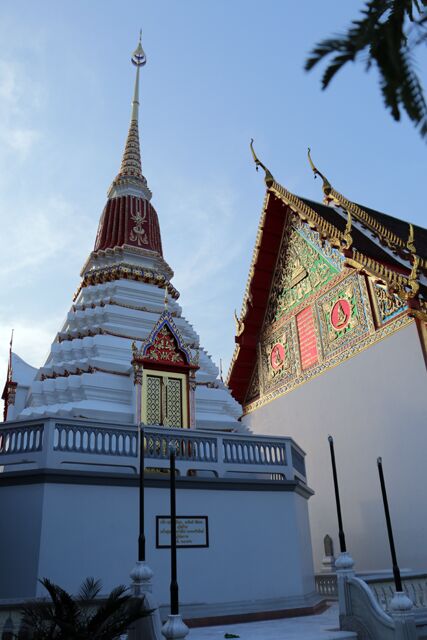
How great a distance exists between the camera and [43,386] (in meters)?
10.9

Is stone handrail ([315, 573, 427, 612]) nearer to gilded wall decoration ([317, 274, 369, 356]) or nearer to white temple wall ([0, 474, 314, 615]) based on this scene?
white temple wall ([0, 474, 314, 615])

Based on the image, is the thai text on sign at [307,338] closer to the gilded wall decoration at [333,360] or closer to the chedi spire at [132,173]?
the gilded wall decoration at [333,360]

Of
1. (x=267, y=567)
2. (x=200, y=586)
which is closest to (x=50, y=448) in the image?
(x=200, y=586)

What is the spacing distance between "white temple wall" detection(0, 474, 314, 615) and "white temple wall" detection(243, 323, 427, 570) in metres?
2.38

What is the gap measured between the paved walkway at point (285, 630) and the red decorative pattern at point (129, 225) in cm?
946

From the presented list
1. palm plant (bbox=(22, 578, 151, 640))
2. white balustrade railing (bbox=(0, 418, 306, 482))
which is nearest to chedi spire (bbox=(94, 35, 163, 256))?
white balustrade railing (bbox=(0, 418, 306, 482))

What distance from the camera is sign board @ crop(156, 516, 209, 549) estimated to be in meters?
8.02

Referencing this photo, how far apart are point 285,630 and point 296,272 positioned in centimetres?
1031

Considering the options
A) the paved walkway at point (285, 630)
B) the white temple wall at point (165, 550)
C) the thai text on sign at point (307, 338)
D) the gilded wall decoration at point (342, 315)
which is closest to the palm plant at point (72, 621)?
the paved walkway at point (285, 630)

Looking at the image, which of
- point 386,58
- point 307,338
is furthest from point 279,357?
point 386,58

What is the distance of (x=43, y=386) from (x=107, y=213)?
6.25m

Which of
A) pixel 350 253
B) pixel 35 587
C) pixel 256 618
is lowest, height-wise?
pixel 256 618

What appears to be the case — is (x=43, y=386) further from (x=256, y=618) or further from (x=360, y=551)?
(x=360, y=551)

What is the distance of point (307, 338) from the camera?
14.7 metres
